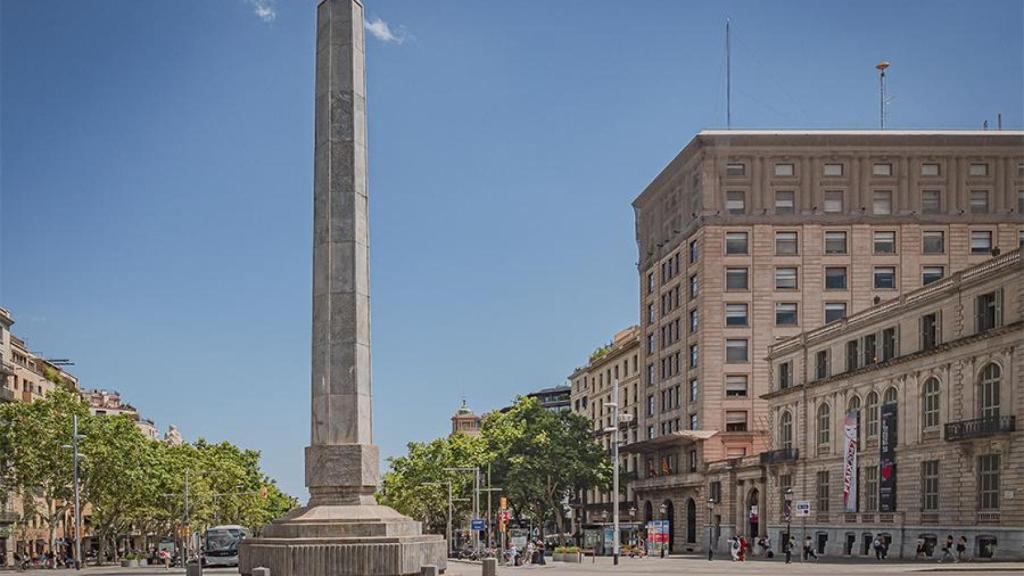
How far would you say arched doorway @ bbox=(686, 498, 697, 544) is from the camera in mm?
100438

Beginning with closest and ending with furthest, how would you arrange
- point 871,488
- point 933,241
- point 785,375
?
point 871,488 → point 785,375 → point 933,241

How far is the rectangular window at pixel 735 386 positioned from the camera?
99000 millimetres

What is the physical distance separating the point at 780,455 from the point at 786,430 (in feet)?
6.82

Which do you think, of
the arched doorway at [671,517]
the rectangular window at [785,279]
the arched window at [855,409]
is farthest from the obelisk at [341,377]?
the arched doorway at [671,517]

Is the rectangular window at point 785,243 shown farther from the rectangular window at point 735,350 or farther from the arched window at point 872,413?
the arched window at point 872,413

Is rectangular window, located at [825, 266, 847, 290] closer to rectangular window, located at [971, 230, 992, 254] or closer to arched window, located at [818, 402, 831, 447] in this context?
rectangular window, located at [971, 230, 992, 254]

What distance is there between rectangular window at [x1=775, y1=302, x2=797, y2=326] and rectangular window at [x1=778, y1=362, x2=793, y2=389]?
13804 mm

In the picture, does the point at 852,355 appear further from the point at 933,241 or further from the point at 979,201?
the point at 979,201

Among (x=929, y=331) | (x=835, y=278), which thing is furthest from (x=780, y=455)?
(x=835, y=278)

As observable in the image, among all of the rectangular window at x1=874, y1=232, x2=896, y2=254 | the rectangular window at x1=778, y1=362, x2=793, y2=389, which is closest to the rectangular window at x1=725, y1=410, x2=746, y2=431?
the rectangular window at x1=778, y1=362, x2=793, y2=389

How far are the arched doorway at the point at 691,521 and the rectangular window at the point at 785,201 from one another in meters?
25.2

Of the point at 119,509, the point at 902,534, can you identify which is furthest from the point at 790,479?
the point at 119,509

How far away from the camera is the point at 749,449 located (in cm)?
9869

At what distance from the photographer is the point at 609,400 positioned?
430 feet
